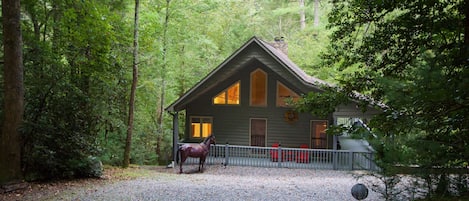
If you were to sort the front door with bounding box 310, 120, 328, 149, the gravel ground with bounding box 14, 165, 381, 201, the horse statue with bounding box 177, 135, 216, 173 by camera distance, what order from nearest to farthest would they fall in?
1. the gravel ground with bounding box 14, 165, 381, 201
2. the horse statue with bounding box 177, 135, 216, 173
3. the front door with bounding box 310, 120, 328, 149

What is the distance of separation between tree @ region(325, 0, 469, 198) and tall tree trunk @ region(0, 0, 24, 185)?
23.3 feet

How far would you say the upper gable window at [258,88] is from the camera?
17.6m

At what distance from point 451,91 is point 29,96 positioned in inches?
381

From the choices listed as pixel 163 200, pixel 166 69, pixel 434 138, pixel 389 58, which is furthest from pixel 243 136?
pixel 434 138

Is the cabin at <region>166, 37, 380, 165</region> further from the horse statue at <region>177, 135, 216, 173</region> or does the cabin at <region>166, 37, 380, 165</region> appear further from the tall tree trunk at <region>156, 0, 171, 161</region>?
the tall tree trunk at <region>156, 0, 171, 161</region>

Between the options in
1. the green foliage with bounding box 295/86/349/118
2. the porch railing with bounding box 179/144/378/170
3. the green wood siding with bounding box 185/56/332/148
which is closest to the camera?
the green foliage with bounding box 295/86/349/118

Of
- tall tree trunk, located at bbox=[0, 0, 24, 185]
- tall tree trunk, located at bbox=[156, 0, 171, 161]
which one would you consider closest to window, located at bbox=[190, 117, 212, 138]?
tall tree trunk, located at bbox=[156, 0, 171, 161]

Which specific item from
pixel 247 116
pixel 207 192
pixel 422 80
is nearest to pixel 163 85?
→ pixel 247 116

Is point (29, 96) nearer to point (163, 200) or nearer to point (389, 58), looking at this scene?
point (163, 200)

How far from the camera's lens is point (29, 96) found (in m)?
9.45

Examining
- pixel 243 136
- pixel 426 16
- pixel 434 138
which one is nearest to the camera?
pixel 434 138

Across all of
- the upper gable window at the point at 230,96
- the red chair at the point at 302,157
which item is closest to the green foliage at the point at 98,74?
the red chair at the point at 302,157

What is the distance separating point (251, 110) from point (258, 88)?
116 cm

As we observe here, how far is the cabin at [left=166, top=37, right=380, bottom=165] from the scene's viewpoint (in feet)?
55.0
